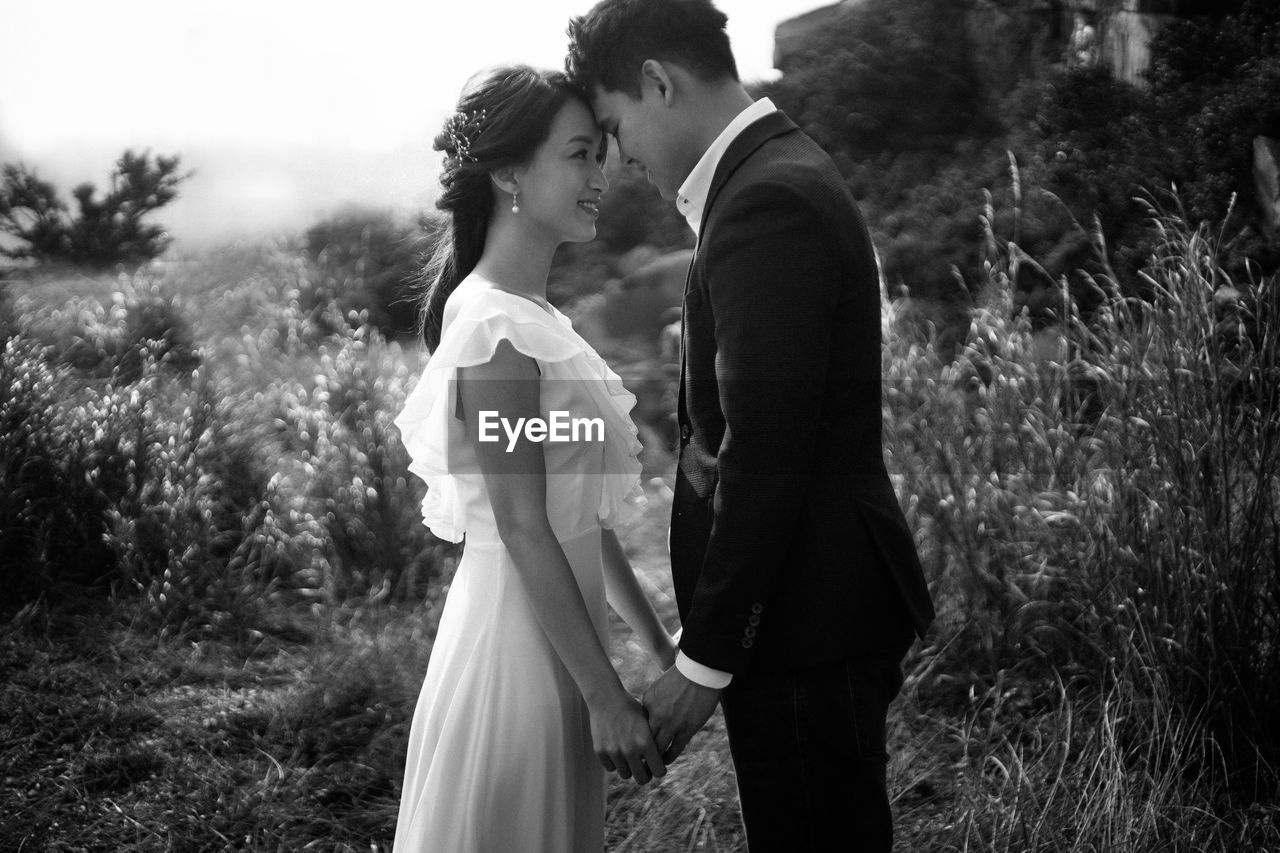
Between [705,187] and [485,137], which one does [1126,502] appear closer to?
[705,187]

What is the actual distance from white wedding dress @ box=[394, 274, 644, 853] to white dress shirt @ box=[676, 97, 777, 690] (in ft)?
0.92

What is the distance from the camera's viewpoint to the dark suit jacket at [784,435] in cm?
152

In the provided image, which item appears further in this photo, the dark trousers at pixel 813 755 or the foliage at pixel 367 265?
the foliage at pixel 367 265

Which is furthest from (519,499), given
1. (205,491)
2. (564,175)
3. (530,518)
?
(205,491)

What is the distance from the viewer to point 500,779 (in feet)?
5.92

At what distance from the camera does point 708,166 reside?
1.73 meters

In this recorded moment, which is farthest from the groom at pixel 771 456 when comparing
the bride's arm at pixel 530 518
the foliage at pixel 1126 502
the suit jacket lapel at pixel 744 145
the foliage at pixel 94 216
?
the foliage at pixel 94 216

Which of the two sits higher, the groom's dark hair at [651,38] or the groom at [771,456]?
the groom's dark hair at [651,38]

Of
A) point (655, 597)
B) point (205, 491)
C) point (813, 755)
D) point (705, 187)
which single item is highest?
point (705, 187)

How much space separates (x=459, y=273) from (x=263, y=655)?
7.68ft

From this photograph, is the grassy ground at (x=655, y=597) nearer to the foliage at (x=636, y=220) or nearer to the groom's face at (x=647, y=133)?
the groom's face at (x=647, y=133)

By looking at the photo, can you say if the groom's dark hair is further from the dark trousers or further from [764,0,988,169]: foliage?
[764,0,988,169]: foliage

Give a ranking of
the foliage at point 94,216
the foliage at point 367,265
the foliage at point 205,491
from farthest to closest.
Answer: the foliage at point 94,216, the foliage at point 367,265, the foliage at point 205,491

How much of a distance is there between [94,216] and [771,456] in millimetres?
7063
